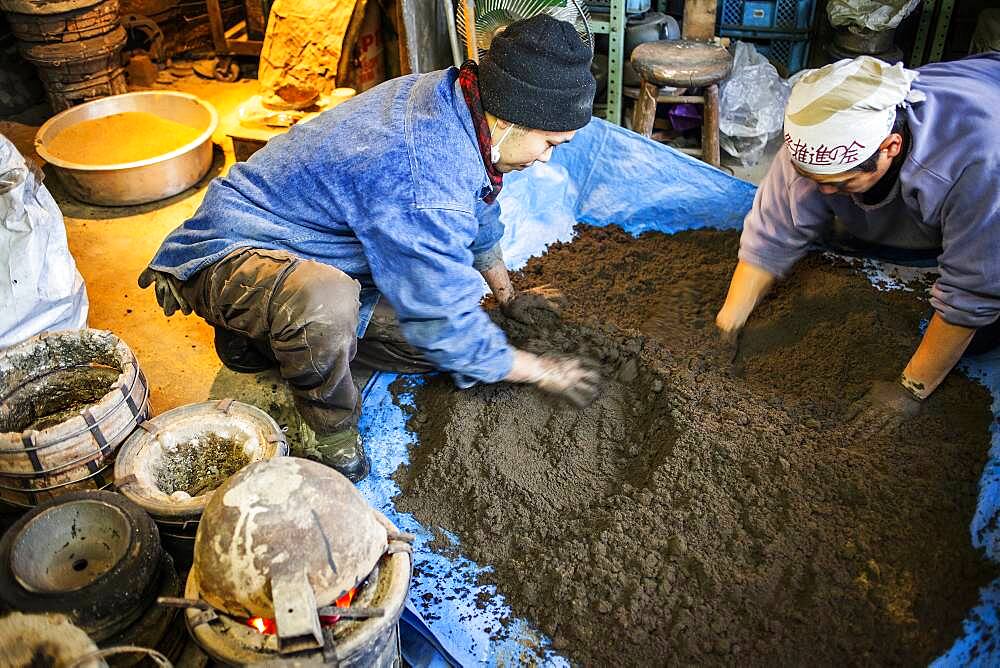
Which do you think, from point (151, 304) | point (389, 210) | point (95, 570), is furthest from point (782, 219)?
point (151, 304)

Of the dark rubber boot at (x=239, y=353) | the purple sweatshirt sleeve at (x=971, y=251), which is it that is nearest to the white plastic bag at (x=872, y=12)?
the purple sweatshirt sleeve at (x=971, y=251)

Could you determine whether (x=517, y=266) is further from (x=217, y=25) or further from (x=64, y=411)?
(x=217, y=25)

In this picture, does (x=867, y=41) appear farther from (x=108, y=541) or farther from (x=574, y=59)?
(x=108, y=541)

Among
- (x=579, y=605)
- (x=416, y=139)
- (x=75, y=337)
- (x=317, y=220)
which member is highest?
(x=416, y=139)

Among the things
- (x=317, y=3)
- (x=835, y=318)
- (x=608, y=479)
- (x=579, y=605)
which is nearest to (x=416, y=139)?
(x=608, y=479)

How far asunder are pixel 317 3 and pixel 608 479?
304 centimetres

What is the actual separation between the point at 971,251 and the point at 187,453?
212cm

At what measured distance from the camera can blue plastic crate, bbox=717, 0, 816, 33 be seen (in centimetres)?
438

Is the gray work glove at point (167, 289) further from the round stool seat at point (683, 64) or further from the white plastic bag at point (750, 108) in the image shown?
the white plastic bag at point (750, 108)

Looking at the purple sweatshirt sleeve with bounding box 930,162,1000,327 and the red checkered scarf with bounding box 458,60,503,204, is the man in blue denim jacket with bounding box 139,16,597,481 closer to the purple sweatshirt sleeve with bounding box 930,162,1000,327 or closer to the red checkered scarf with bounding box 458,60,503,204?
the red checkered scarf with bounding box 458,60,503,204

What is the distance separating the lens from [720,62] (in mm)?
3742

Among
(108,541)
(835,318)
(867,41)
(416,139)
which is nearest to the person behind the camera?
(108,541)

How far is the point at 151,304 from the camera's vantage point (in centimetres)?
336

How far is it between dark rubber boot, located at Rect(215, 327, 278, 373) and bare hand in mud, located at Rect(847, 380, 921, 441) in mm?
1805
